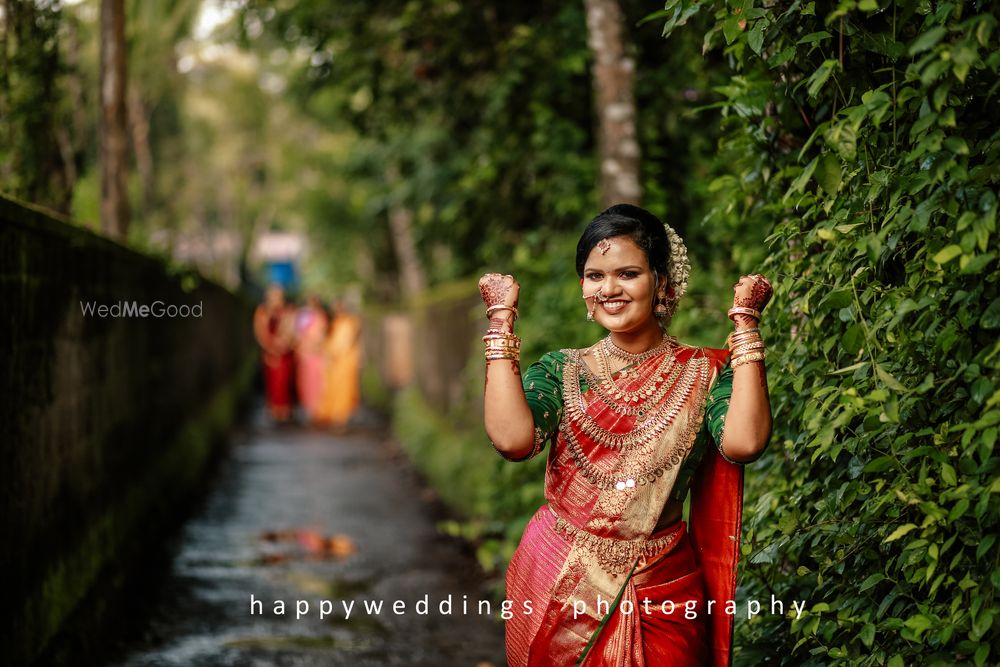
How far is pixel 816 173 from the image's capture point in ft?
11.1

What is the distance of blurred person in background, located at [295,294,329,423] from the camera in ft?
64.3

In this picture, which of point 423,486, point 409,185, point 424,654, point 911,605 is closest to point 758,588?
point 911,605

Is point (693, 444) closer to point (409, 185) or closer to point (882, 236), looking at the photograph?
point (882, 236)

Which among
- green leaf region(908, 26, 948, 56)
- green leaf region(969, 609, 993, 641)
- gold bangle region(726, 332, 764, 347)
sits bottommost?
green leaf region(969, 609, 993, 641)

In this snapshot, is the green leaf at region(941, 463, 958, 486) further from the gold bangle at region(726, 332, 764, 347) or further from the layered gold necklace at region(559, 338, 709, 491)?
the layered gold necklace at region(559, 338, 709, 491)

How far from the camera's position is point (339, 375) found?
19.6 m

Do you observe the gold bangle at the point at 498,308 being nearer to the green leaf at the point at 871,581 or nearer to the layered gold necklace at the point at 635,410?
the layered gold necklace at the point at 635,410

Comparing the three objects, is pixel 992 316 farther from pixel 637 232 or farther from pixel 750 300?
pixel 637 232

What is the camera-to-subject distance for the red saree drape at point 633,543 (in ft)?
10.3

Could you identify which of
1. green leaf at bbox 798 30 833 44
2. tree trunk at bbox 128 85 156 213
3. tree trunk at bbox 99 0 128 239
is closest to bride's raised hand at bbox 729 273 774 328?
green leaf at bbox 798 30 833 44

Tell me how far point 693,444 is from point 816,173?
910 millimetres

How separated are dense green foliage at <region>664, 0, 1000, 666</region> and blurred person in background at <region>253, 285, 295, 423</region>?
16.4 meters

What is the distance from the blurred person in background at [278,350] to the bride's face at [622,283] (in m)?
16.7

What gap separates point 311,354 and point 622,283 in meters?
16.9
